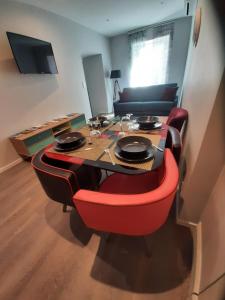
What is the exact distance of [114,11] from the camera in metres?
A: 3.20

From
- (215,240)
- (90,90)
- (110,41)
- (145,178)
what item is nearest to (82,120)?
(90,90)

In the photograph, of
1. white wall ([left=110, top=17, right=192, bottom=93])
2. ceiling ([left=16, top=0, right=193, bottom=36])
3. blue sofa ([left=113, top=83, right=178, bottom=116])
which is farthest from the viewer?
white wall ([left=110, top=17, right=192, bottom=93])

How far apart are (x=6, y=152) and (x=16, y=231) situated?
1583 millimetres

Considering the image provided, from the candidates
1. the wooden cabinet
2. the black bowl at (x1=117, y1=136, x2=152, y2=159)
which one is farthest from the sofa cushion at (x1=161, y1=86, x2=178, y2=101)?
the black bowl at (x1=117, y1=136, x2=152, y2=159)

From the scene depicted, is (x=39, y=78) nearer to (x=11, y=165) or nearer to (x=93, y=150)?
(x=11, y=165)

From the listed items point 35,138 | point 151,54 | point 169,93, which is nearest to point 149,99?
point 169,93

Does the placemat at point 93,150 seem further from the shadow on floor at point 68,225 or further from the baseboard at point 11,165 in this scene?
the baseboard at point 11,165

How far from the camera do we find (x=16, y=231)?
1340mm

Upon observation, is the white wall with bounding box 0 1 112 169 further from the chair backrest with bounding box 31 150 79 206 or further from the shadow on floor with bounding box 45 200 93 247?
the chair backrest with bounding box 31 150 79 206

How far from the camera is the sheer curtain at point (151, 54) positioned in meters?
4.53

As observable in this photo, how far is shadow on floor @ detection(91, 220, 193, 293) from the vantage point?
91 cm

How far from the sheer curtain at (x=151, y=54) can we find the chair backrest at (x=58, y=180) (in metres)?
5.33

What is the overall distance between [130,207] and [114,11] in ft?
14.2

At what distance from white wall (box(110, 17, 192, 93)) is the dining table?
180 inches
